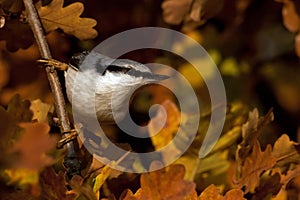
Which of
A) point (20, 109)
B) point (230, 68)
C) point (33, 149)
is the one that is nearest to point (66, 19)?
point (20, 109)

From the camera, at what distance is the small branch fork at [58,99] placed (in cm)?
101

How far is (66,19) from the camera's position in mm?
1140

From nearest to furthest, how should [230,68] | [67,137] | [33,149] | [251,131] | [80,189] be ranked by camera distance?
[33,149], [80,189], [67,137], [251,131], [230,68]

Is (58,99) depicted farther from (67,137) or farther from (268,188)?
(268,188)

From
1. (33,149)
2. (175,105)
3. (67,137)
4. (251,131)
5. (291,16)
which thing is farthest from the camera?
(291,16)

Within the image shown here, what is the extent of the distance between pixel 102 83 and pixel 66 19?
0.37ft

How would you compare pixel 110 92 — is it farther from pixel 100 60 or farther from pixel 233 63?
pixel 233 63

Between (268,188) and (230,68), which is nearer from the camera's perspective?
(268,188)

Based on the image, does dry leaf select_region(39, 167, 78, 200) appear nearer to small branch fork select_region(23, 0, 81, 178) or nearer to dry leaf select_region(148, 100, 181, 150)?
small branch fork select_region(23, 0, 81, 178)

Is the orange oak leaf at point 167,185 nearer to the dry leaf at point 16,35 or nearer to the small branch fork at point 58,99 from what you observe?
the small branch fork at point 58,99

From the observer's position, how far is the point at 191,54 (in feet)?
5.12

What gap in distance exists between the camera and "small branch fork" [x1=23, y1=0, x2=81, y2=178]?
→ 1.01 m

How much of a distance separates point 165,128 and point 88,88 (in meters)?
0.15

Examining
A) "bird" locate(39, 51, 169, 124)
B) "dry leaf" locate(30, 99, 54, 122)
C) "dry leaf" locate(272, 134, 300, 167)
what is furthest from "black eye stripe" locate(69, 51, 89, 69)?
"dry leaf" locate(272, 134, 300, 167)
